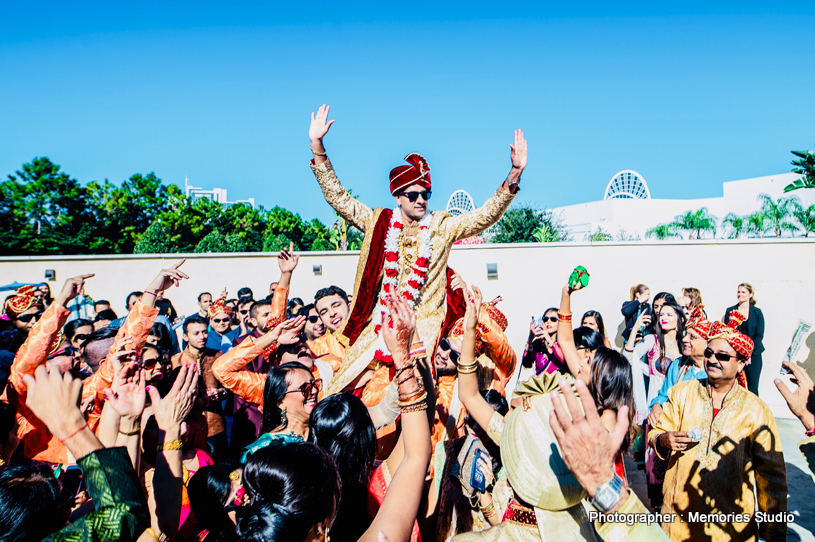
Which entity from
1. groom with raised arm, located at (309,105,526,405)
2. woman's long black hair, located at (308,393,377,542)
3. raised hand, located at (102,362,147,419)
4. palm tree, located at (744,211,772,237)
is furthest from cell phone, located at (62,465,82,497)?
palm tree, located at (744,211,772,237)

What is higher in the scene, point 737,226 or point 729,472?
point 737,226

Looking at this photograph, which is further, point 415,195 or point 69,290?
point 415,195

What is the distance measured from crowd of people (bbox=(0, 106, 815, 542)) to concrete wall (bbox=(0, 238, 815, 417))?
459cm

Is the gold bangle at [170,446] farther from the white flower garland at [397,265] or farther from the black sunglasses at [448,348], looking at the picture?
the black sunglasses at [448,348]

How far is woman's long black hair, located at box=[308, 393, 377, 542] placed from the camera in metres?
2.19

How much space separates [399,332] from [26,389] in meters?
2.61

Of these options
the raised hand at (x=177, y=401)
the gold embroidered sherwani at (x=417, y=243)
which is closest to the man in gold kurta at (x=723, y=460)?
the gold embroidered sherwani at (x=417, y=243)

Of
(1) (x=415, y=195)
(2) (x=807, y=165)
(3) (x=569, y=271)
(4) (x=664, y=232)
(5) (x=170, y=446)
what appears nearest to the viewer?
(5) (x=170, y=446)

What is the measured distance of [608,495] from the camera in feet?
4.80

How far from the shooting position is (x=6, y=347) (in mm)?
5090

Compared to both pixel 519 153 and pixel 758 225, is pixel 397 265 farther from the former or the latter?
pixel 758 225

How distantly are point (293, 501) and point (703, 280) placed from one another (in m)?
10.3

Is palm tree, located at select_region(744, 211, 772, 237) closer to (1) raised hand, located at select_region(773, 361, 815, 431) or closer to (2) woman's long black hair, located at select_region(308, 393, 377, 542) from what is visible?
(1) raised hand, located at select_region(773, 361, 815, 431)

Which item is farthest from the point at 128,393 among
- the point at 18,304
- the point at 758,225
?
the point at 758,225
